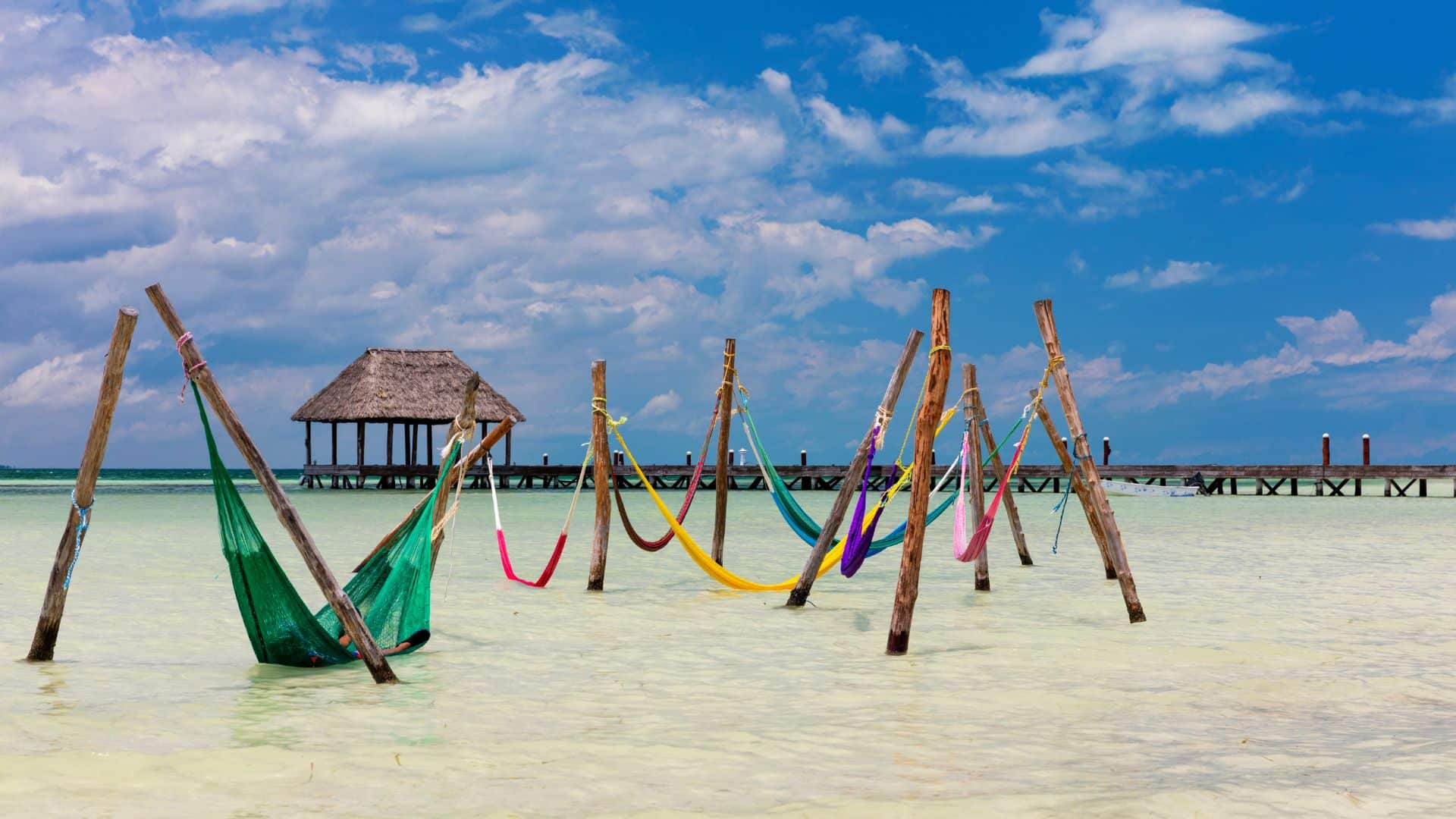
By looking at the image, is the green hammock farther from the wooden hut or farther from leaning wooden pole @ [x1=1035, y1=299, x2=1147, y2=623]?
the wooden hut

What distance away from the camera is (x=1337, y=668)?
5.90 meters

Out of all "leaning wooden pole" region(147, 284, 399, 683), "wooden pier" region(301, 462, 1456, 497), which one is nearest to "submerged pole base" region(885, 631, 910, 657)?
"leaning wooden pole" region(147, 284, 399, 683)

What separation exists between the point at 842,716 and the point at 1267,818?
67.9 inches

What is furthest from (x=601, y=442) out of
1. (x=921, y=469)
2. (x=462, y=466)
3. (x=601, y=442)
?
(x=921, y=469)

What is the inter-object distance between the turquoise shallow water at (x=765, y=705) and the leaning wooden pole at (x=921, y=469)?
213 mm

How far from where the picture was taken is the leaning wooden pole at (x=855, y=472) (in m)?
7.70

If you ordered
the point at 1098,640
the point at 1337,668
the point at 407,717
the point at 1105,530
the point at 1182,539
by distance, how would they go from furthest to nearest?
the point at 1182,539, the point at 1105,530, the point at 1098,640, the point at 1337,668, the point at 407,717

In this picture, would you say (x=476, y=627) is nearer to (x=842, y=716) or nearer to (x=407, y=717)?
(x=407, y=717)

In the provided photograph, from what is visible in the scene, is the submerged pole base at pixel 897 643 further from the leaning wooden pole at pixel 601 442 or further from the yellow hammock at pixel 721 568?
the leaning wooden pole at pixel 601 442

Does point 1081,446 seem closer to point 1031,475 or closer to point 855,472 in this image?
point 855,472

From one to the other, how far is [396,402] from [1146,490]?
19595 mm

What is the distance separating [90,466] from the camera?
5.70 m

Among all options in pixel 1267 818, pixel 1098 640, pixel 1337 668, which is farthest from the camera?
pixel 1098 640

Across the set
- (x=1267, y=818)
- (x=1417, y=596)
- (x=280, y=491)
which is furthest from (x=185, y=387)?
(x=1417, y=596)
